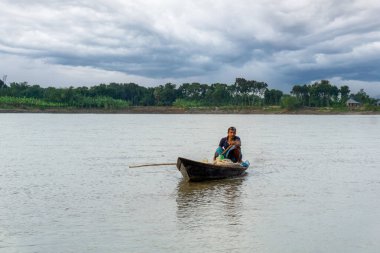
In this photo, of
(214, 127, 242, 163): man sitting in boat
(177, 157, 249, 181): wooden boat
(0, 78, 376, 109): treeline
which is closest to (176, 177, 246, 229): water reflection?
(177, 157, 249, 181): wooden boat

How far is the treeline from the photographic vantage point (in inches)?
6447

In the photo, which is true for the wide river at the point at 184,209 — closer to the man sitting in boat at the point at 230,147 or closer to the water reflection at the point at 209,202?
the water reflection at the point at 209,202

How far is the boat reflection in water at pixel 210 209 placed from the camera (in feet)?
38.7

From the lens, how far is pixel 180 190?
712 inches

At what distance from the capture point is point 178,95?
185000 millimetres

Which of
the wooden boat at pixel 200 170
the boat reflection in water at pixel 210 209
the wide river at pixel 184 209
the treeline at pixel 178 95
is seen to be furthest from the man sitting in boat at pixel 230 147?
the treeline at pixel 178 95

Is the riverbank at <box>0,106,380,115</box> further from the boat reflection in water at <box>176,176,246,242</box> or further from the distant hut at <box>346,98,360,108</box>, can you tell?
the boat reflection in water at <box>176,176,246,242</box>

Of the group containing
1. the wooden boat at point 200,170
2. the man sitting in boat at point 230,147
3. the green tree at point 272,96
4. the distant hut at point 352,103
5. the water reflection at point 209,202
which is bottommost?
the water reflection at point 209,202

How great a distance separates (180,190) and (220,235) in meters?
6.72

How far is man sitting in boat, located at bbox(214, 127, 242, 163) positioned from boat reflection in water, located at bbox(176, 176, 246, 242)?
1.24 metres

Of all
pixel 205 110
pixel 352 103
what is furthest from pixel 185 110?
pixel 352 103

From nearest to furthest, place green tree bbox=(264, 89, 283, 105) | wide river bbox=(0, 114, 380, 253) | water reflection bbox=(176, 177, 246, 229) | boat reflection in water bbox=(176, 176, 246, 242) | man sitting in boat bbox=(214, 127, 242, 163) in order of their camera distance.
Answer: wide river bbox=(0, 114, 380, 253)
boat reflection in water bbox=(176, 176, 246, 242)
water reflection bbox=(176, 177, 246, 229)
man sitting in boat bbox=(214, 127, 242, 163)
green tree bbox=(264, 89, 283, 105)

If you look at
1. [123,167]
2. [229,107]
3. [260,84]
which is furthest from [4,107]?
[123,167]

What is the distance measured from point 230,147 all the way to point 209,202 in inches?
220
